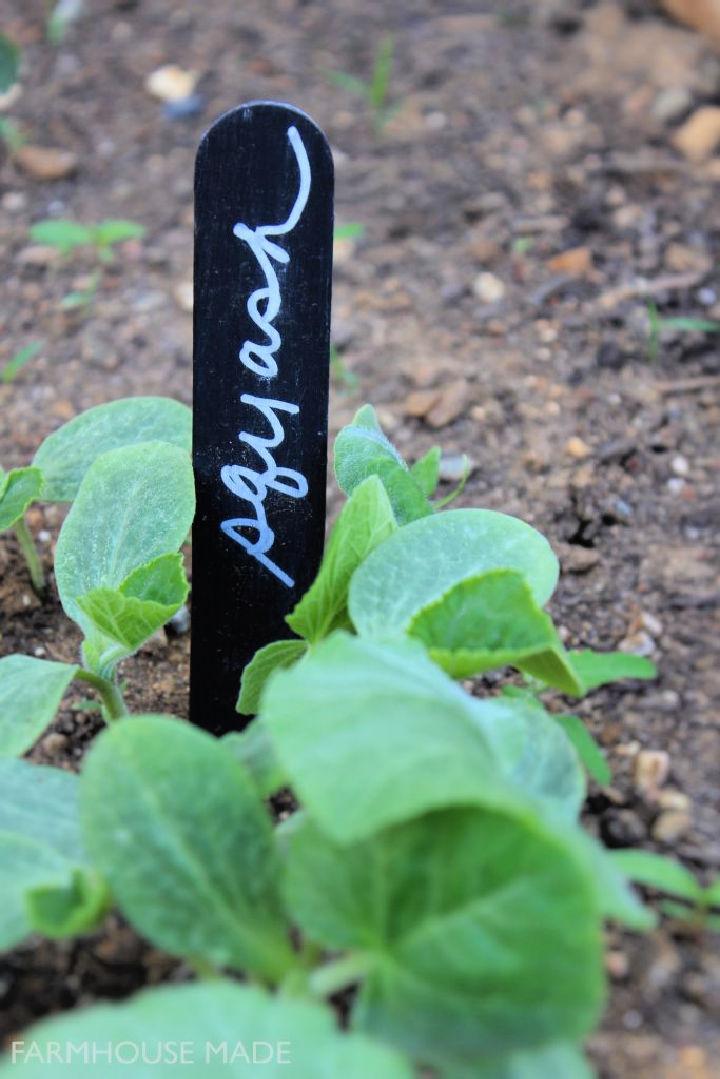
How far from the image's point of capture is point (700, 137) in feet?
7.00

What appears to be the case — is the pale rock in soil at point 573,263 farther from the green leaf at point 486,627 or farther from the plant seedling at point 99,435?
the green leaf at point 486,627

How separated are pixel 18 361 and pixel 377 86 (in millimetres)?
930

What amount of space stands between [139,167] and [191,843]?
1.64 metres

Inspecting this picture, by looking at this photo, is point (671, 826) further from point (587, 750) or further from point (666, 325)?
point (666, 325)

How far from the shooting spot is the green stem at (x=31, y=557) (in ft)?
4.31

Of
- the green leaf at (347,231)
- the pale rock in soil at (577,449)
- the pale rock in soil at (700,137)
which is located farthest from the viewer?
the pale rock in soil at (700,137)

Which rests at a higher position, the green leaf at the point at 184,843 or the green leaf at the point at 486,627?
the green leaf at the point at 486,627

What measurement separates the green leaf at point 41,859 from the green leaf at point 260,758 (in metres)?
0.12

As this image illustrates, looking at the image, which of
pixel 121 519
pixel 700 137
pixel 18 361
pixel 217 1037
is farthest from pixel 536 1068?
pixel 700 137

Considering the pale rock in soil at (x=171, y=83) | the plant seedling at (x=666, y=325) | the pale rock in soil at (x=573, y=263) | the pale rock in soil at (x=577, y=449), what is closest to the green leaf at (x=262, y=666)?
the pale rock in soil at (x=577, y=449)

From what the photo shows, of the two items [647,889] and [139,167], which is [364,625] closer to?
[647,889]

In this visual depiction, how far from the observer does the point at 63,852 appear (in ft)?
2.73

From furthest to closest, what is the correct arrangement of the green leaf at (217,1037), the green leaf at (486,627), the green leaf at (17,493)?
1. the green leaf at (17,493)
2. the green leaf at (486,627)
3. the green leaf at (217,1037)

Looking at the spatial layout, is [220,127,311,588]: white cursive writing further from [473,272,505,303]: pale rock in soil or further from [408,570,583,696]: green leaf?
[473,272,505,303]: pale rock in soil
